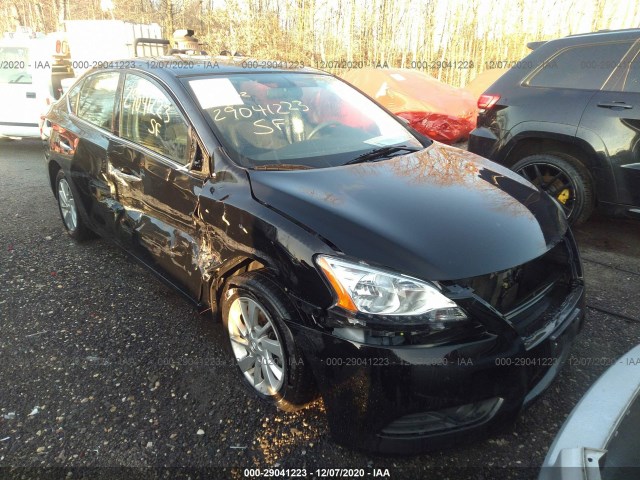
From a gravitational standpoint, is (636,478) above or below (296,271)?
below

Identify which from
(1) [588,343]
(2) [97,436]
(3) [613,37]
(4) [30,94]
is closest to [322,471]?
(2) [97,436]

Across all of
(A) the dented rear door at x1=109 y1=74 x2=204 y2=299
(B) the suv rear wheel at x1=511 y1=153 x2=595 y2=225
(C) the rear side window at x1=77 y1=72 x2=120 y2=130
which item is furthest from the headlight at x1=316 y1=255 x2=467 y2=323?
(B) the suv rear wheel at x1=511 y1=153 x2=595 y2=225

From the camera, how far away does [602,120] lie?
379cm

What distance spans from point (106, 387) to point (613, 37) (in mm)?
4648

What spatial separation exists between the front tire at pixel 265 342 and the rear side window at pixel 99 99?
1.83 meters

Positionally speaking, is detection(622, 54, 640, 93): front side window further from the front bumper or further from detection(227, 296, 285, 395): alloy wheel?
detection(227, 296, 285, 395): alloy wheel

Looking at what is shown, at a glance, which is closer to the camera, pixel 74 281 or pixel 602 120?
pixel 74 281

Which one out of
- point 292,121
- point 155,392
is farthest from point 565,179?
point 155,392

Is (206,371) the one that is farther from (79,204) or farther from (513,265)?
(79,204)

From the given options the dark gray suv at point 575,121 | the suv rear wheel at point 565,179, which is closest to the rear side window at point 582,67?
the dark gray suv at point 575,121

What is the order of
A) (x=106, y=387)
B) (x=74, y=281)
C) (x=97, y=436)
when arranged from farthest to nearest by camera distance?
(x=74, y=281) < (x=106, y=387) < (x=97, y=436)

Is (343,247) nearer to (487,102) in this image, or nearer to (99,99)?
(99,99)

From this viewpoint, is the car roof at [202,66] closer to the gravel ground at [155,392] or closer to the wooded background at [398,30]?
the gravel ground at [155,392]

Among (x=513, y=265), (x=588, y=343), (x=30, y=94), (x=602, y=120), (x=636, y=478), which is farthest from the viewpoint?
(x=30, y=94)
